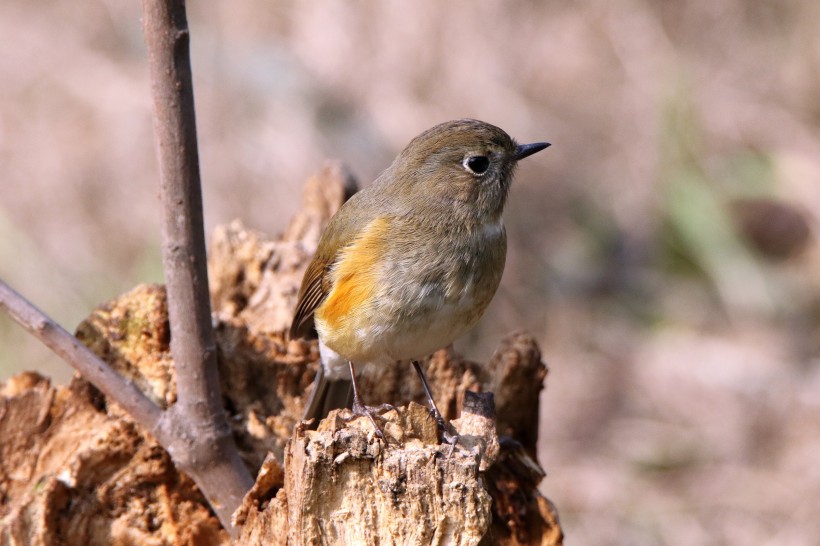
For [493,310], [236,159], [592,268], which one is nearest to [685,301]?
[592,268]

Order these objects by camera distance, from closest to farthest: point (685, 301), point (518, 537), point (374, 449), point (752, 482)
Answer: point (374, 449), point (518, 537), point (752, 482), point (685, 301)

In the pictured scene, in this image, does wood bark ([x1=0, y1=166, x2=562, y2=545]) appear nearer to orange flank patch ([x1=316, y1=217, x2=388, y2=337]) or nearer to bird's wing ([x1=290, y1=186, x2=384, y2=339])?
bird's wing ([x1=290, y1=186, x2=384, y2=339])

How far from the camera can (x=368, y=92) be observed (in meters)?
9.44

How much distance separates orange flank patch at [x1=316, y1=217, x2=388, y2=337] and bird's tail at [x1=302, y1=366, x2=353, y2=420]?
258 mm

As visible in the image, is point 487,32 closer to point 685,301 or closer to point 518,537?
point 685,301

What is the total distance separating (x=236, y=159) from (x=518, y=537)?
6054mm

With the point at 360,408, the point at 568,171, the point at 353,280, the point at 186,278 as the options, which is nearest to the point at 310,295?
the point at 353,280

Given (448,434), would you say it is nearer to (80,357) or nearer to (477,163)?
(80,357)

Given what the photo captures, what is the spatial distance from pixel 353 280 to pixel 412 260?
0.24 metres

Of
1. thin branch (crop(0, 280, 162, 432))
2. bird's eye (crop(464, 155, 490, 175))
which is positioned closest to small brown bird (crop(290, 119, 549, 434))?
bird's eye (crop(464, 155, 490, 175))

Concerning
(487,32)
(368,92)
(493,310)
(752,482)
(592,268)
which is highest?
(487,32)

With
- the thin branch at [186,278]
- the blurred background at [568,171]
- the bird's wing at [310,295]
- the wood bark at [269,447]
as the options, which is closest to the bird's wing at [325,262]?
the bird's wing at [310,295]

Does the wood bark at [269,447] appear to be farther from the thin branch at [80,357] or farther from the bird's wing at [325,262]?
the thin branch at [80,357]

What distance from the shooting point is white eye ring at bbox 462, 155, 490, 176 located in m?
4.12
